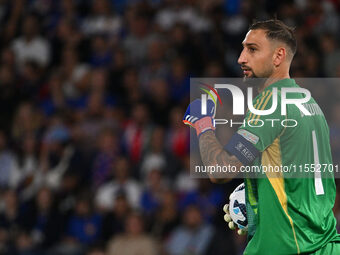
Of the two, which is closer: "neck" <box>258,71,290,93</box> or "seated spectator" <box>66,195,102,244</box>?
"neck" <box>258,71,290,93</box>

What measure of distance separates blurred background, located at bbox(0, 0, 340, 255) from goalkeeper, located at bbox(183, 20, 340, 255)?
3.94 meters

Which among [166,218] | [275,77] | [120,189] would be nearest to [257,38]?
[275,77]

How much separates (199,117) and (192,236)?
469 cm

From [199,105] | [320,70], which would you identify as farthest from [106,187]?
[199,105]

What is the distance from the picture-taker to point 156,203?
29.6ft

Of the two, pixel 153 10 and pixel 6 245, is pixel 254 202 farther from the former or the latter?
pixel 153 10

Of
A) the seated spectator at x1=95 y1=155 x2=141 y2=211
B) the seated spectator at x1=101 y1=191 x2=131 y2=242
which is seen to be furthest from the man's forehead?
the seated spectator at x1=95 y1=155 x2=141 y2=211

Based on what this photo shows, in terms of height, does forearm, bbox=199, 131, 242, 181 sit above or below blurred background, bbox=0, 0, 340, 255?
below

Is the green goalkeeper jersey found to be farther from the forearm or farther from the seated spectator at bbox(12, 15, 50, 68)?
the seated spectator at bbox(12, 15, 50, 68)

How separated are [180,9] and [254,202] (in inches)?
312

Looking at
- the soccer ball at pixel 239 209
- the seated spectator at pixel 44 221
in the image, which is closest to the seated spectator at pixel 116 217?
the seated spectator at pixel 44 221

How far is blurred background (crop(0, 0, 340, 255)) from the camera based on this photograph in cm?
869

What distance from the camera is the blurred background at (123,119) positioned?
8.69 metres

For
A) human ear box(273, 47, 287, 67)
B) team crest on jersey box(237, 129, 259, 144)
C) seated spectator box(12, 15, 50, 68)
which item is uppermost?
seated spectator box(12, 15, 50, 68)
